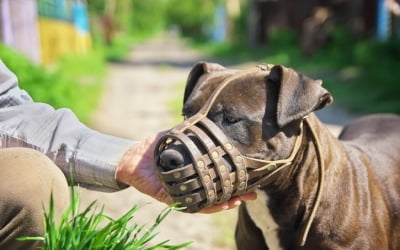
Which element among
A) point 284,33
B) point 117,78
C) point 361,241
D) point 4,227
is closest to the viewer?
point 4,227

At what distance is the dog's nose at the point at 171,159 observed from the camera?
227cm

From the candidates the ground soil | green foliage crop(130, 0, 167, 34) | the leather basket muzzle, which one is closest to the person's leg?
the leather basket muzzle

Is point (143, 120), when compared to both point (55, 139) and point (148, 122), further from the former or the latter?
point (55, 139)

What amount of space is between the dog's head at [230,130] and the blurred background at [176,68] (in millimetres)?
674

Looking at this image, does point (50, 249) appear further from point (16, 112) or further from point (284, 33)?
point (284, 33)

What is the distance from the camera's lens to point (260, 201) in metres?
2.69

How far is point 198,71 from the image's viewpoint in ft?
9.09

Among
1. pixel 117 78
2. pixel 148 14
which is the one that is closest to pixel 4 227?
pixel 117 78

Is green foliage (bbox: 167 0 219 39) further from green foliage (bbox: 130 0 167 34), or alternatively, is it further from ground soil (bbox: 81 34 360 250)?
ground soil (bbox: 81 34 360 250)

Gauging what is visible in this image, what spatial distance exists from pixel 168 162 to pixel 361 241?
97 centimetres

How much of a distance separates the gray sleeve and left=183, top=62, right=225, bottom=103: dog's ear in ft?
1.56

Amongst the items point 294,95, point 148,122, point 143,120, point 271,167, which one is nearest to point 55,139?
point 271,167

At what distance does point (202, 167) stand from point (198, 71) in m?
0.63

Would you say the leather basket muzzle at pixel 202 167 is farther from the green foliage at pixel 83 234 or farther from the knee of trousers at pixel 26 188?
the knee of trousers at pixel 26 188
